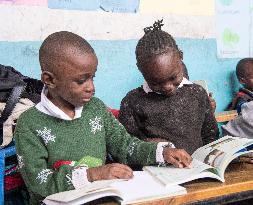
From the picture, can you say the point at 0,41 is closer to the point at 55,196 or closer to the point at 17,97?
the point at 17,97

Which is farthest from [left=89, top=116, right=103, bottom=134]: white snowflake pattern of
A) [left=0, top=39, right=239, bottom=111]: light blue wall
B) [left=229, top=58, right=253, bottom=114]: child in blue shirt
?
[left=229, top=58, right=253, bottom=114]: child in blue shirt

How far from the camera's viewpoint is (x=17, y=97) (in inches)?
70.5

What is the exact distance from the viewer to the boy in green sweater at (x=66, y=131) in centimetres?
133

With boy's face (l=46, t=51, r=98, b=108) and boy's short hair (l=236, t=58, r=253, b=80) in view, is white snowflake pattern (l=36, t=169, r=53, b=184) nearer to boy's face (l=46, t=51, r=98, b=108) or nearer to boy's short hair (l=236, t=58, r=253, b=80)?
boy's face (l=46, t=51, r=98, b=108)

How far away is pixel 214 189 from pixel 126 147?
Answer: 0.47 m

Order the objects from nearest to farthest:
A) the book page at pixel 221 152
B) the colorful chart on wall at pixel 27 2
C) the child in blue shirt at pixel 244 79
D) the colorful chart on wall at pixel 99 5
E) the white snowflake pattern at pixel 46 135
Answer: the book page at pixel 221 152, the white snowflake pattern at pixel 46 135, the colorful chart on wall at pixel 27 2, the colorful chart on wall at pixel 99 5, the child in blue shirt at pixel 244 79

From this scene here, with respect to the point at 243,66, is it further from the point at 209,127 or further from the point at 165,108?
the point at 165,108

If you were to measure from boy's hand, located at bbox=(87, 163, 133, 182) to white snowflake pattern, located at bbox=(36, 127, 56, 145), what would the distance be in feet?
0.76

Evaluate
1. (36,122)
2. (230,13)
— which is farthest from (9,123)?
(230,13)

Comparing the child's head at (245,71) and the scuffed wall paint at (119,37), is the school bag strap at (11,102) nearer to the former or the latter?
the scuffed wall paint at (119,37)

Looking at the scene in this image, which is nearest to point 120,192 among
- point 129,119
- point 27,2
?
point 129,119

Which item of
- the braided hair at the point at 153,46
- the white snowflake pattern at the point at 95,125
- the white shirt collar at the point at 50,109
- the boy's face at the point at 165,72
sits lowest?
the white snowflake pattern at the point at 95,125

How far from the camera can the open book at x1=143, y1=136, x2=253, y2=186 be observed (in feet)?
3.86

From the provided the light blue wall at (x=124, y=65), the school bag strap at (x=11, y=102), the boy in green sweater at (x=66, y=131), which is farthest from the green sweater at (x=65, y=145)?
the light blue wall at (x=124, y=65)
